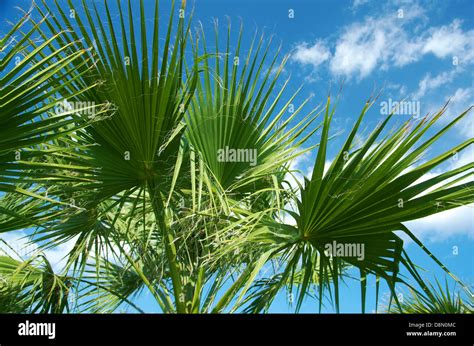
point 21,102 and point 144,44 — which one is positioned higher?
point 144,44

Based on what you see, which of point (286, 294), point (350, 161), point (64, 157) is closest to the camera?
point (350, 161)

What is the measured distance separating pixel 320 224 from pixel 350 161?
17.8 inches

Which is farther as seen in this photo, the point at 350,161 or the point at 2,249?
the point at 2,249

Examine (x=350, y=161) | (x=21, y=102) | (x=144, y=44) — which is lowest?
(x=350, y=161)

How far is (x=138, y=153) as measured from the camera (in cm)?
341

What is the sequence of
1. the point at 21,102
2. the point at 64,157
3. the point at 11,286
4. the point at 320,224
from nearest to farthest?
1. the point at 21,102
2. the point at 320,224
3. the point at 64,157
4. the point at 11,286
